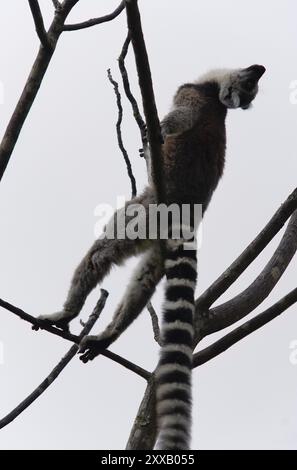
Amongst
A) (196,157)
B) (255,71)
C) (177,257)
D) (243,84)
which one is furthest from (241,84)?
(177,257)

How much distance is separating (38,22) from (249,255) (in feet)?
8.65

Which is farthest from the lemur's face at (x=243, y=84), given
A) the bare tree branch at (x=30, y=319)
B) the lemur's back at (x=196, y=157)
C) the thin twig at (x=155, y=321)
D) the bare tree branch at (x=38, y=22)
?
the bare tree branch at (x=30, y=319)

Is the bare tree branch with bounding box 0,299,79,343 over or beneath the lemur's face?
beneath

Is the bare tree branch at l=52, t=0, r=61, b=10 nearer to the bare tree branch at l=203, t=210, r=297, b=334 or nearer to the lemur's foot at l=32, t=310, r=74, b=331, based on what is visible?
the lemur's foot at l=32, t=310, r=74, b=331

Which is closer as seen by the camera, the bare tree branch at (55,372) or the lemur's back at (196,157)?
the bare tree branch at (55,372)

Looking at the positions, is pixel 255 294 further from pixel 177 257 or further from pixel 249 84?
pixel 249 84

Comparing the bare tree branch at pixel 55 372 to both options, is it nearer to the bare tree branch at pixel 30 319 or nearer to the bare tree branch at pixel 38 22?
the bare tree branch at pixel 30 319

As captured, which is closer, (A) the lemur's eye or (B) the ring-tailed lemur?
(B) the ring-tailed lemur

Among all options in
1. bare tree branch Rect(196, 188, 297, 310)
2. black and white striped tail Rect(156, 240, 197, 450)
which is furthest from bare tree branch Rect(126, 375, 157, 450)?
bare tree branch Rect(196, 188, 297, 310)

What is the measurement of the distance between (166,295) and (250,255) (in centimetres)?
81

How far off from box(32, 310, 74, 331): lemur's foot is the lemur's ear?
12.4 ft

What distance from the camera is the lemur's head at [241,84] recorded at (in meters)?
9.31

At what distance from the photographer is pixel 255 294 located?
293 inches

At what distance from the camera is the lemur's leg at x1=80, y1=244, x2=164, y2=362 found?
7.48m
